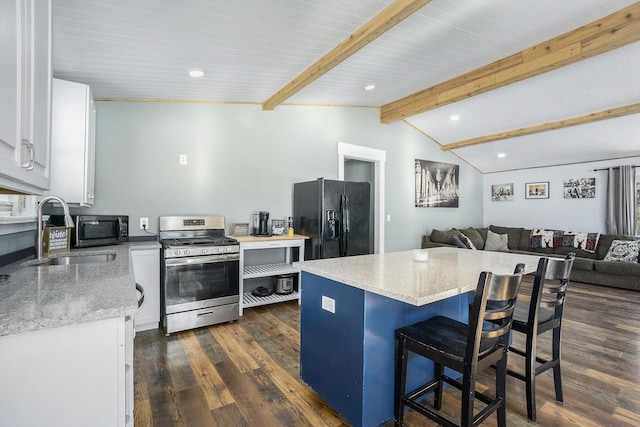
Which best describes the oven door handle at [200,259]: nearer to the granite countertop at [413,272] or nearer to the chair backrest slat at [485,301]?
the granite countertop at [413,272]

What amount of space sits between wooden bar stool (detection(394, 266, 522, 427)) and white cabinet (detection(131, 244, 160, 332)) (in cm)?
237

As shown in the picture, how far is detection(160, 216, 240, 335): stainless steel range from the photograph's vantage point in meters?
2.87

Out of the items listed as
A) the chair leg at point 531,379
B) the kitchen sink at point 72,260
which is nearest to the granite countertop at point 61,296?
the kitchen sink at point 72,260

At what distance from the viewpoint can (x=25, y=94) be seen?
3.24 ft

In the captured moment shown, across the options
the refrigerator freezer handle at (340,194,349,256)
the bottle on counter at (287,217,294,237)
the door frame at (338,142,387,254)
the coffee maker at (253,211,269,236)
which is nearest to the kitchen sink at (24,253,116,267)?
the coffee maker at (253,211,269,236)

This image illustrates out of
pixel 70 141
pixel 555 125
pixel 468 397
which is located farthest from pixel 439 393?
pixel 555 125

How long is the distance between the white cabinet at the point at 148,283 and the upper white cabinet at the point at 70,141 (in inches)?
28.9

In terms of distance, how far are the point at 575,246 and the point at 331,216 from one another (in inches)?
199

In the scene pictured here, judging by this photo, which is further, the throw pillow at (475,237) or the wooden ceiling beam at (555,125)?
the throw pillow at (475,237)

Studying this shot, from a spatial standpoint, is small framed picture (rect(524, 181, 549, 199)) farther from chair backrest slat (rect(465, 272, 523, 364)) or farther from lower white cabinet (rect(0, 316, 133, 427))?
lower white cabinet (rect(0, 316, 133, 427))

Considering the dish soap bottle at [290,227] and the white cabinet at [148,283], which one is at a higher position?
the dish soap bottle at [290,227]

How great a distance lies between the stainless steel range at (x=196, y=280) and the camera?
2.87m

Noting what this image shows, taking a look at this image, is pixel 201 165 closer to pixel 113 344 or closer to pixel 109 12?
pixel 109 12

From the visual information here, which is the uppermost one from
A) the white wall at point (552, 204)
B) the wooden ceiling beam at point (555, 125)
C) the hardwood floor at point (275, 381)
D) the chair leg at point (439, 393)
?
the wooden ceiling beam at point (555, 125)
